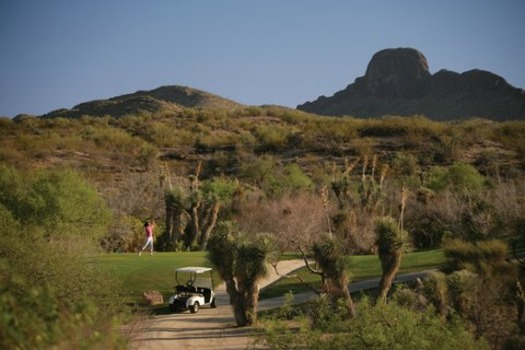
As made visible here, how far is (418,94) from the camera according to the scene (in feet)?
452

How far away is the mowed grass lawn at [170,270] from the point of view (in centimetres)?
2653

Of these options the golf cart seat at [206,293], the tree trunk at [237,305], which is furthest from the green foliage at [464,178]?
the tree trunk at [237,305]

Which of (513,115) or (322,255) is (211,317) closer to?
(322,255)

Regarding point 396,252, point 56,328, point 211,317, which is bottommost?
point 211,317

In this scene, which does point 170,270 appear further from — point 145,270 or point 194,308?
point 194,308

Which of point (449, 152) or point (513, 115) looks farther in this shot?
point (513, 115)

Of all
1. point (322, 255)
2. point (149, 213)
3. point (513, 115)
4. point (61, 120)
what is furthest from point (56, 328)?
point (513, 115)

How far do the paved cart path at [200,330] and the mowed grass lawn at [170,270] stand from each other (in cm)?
196

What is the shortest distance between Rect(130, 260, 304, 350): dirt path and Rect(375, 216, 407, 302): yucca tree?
4961 mm

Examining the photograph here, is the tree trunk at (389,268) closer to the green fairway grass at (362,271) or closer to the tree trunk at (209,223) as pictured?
the green fairway grass at (362,271)

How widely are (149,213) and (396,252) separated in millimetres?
32469

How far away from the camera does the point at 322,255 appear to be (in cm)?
2006

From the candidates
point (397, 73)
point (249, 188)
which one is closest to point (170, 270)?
point (249, 188)

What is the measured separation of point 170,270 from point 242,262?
8.87 metres
